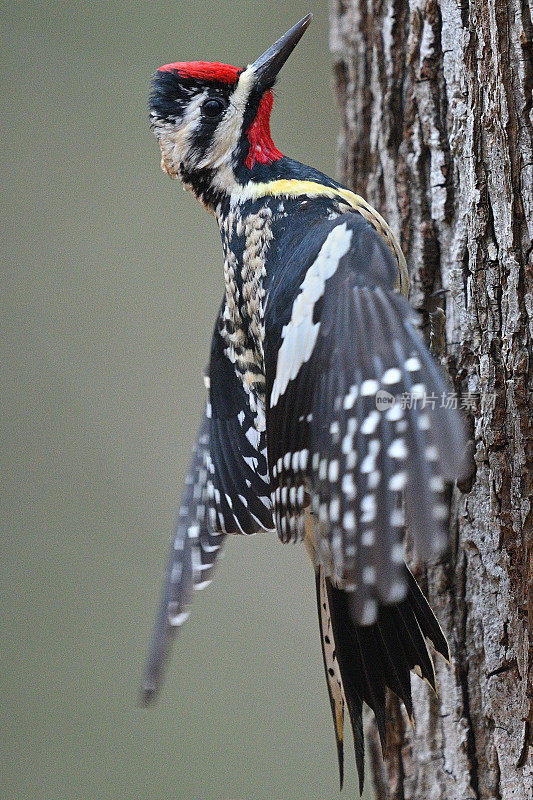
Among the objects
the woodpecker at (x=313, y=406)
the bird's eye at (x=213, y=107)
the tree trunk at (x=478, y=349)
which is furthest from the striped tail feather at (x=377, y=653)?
the bird's eye at (x=213, y=107)

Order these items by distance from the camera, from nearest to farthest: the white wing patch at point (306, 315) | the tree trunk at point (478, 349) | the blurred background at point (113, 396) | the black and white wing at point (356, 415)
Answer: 1. the black and white wing at point (356, 415)
2. the white wing patch at point (306, 315)
3. the tree trunk at point (478, 349)
4. the blurred background at point (113, 396)

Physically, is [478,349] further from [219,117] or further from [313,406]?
[219,117]

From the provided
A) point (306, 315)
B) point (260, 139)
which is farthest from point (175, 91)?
point (306, 315)

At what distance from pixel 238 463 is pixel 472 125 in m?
0.88

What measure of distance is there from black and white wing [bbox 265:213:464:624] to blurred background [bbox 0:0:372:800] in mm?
2156

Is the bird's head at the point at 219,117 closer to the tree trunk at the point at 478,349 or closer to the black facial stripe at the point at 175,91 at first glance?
the black facial stripe at the point at 175,91

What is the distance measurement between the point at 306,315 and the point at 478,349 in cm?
40

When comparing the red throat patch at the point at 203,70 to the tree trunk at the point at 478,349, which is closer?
the tree trunk at the point at 478,349

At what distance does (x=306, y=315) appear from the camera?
146cm

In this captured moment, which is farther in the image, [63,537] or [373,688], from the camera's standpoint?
[63,537]

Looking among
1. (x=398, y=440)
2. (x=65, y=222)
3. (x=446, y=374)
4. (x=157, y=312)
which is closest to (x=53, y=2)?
(x=65, y=222)

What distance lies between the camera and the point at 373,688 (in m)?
1.58

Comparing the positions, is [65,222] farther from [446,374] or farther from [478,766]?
[478,766]

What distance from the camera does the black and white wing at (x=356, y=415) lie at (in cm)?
116
